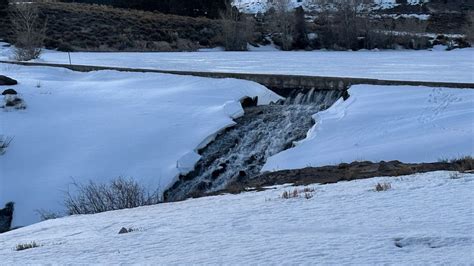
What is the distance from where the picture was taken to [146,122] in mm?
17625

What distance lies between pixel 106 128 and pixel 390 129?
807 centimetres

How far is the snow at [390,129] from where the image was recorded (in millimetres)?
13234

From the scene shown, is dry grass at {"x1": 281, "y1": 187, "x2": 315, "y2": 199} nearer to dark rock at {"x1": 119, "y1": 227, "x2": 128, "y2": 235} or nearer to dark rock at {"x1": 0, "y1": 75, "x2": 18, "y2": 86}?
dark rock at {"x1": 119, "y1": 227, "x2": 128, "y2": 235}

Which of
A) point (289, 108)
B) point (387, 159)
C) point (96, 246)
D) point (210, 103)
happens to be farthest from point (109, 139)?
point (96, 246)

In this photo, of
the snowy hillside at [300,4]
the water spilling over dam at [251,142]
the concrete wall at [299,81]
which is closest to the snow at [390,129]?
the concrete wall at [299,81]

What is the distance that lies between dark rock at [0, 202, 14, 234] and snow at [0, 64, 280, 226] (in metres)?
0.18

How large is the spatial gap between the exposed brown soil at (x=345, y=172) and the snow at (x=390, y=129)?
1537mm

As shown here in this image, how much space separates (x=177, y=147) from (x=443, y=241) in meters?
11.6

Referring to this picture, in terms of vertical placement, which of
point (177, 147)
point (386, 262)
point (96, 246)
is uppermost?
point (386, 262)

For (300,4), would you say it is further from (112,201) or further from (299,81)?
(112,201)

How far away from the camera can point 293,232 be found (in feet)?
18.9

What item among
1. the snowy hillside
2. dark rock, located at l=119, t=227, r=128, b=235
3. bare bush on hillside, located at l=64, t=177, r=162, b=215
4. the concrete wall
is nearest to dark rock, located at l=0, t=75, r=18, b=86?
the concrete wall

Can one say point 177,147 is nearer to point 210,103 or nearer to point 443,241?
point 210,103

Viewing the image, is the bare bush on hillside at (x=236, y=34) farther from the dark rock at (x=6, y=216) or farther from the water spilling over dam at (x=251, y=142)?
the dark rock at (x=6, y=216)
